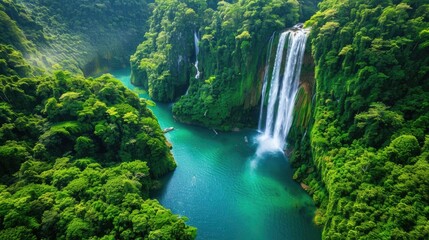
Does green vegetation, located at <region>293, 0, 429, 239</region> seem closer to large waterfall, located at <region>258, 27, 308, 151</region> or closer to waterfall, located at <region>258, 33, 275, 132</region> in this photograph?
large waterfall, located at <region>258, 27, 308, 151</region>

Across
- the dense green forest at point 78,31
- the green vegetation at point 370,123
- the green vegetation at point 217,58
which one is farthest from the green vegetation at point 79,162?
the dense green forest at point 78,31

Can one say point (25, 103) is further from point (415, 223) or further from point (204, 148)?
point (415, 223)

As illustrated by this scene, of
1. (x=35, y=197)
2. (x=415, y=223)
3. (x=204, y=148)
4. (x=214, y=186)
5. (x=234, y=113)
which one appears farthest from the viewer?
(x=234, y=113)

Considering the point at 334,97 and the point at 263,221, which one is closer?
the point at 263,221

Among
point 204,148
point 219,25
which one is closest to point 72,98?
point 204,148

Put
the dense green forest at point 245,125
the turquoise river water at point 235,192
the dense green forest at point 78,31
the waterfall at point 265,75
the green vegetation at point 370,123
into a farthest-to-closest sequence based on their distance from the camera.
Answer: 1. the dense green forest at point 78,31
2. the waterfall at point 265,75
3. the turquoise river water at point 235,192
4. the dense green forest at point 245,125
5. the green vegetation at point 370,123

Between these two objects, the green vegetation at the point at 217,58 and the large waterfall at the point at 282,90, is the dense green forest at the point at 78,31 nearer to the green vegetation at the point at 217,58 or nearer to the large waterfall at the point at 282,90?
the green vegetation at the point at 217,58

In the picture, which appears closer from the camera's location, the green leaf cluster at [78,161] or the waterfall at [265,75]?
the green leaf cluster at [78,161]

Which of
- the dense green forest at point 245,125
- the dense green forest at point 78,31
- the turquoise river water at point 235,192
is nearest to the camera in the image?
the dense green forest at point 245,125
